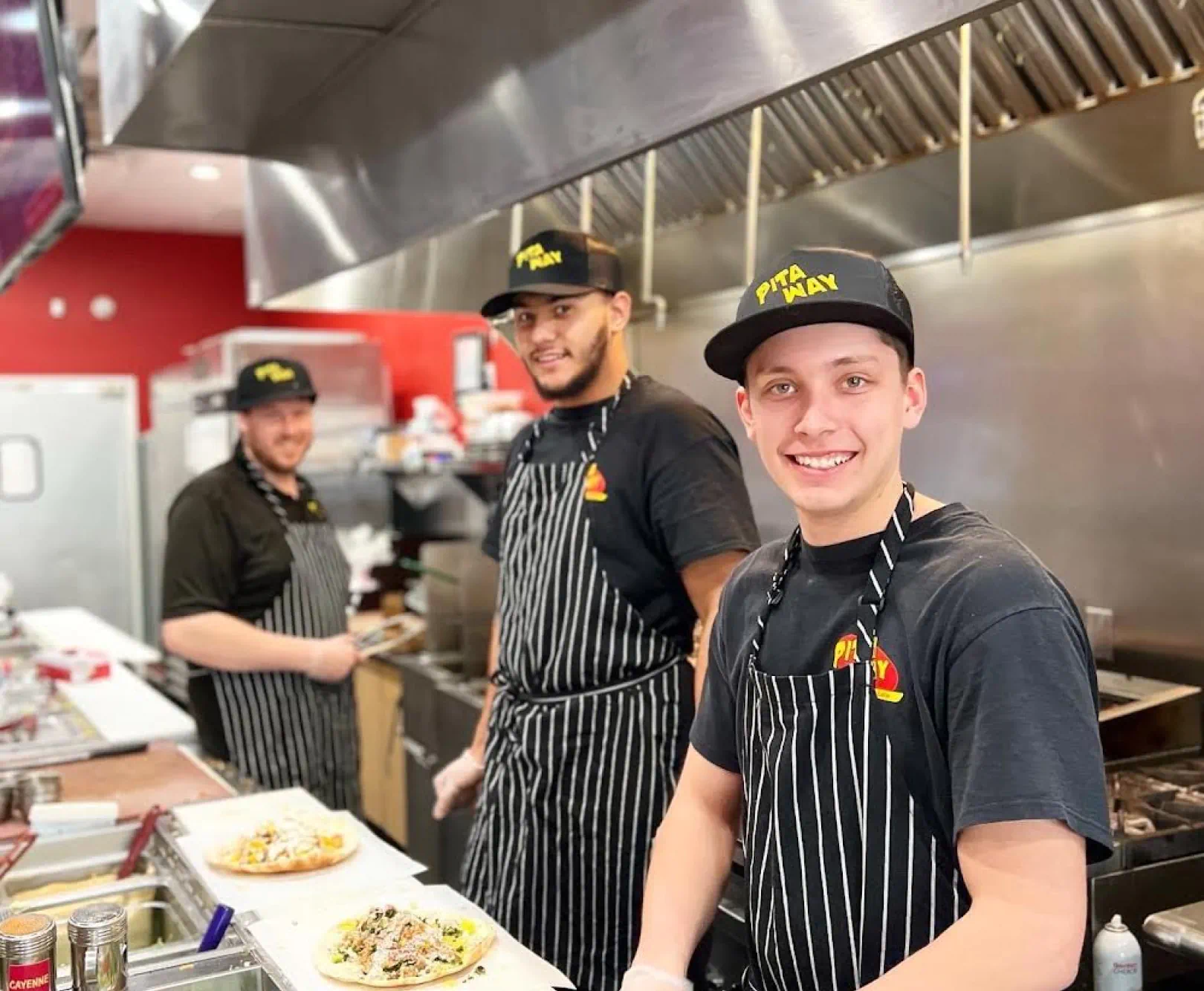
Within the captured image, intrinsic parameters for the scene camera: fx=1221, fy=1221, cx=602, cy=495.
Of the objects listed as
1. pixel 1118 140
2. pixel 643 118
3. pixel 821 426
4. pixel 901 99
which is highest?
pixel 901 99

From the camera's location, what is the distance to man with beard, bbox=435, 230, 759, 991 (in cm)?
214

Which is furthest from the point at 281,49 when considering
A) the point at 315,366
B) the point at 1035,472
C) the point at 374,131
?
the point at 315,366

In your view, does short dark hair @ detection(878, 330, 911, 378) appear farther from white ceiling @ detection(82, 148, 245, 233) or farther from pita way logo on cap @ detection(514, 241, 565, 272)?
white ceiling @ detection(82, 148, 245, 233)

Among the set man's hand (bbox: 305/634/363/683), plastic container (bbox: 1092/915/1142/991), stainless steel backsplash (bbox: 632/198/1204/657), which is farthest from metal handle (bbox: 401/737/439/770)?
plastic container (bbox: 1092/915/1142/991)

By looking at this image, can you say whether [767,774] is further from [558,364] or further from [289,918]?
[558,364]

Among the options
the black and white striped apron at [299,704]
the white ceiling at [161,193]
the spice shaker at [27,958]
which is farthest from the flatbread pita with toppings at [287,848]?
the white ceiling at [161,193]

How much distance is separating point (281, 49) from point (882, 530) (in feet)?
4.29

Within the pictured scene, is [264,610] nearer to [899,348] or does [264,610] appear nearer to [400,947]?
[400,947]

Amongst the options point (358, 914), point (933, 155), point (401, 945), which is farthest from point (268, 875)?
point (933, 155)

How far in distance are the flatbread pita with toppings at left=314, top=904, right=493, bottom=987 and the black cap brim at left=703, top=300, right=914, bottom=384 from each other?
2.58ft

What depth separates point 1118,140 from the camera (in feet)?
7.66

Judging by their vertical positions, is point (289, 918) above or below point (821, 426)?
below

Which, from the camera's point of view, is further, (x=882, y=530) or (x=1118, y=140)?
(x=1118, y=140)

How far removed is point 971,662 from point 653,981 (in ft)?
1.76
